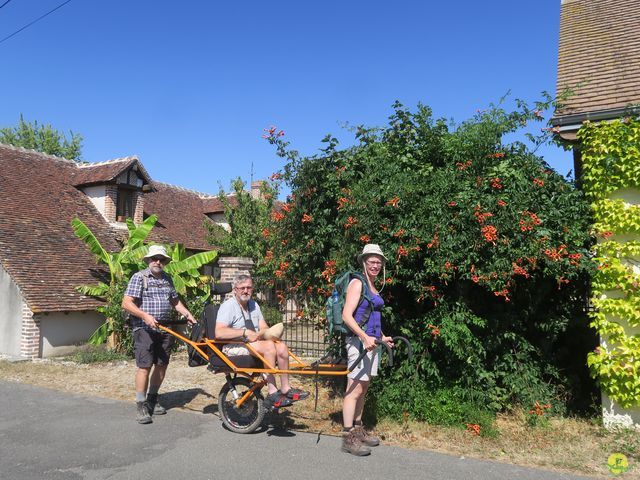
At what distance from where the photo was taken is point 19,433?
582 cm

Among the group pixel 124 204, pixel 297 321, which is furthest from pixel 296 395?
pixel 124 204

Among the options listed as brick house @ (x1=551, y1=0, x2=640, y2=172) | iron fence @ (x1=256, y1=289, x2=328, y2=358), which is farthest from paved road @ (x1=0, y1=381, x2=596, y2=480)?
brick house @ (x1=551, y1=0, x2=640, y2=172)

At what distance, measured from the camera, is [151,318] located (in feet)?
19.9

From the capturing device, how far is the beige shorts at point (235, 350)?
570cm

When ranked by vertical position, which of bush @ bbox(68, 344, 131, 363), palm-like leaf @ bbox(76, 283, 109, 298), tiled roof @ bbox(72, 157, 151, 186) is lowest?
bush @ bbox(68, 344, 131, 363)

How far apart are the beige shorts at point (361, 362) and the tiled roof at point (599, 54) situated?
160 inches

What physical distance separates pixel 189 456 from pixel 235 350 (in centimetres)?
117

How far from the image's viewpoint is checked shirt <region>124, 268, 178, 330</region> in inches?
249

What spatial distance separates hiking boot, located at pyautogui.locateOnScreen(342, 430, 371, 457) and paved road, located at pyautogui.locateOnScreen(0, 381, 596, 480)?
71mm

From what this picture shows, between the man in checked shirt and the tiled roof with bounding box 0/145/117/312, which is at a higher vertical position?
the tiled roof with bounding box 0/145/117/312

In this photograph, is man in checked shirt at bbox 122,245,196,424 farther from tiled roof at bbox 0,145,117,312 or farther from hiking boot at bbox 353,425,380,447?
tiled roof at bbox 0,145,117,312

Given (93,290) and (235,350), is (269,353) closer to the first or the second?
(235,350)

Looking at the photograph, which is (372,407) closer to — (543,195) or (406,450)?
(406,450)

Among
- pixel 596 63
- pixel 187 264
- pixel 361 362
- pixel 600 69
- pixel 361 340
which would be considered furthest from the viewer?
pixel 187 264
